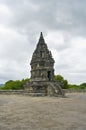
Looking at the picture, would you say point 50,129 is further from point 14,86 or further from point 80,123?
point 14,86

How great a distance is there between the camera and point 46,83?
127 ft

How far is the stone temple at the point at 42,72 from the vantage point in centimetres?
3847

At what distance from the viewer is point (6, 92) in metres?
42.9

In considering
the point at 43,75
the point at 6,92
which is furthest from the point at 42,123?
the point at 6,92

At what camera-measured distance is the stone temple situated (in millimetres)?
38469

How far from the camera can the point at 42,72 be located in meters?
40.2

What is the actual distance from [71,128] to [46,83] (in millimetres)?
28281

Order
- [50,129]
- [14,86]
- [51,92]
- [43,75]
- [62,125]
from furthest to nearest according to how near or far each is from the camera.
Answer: [14,86]
[43,75]
[51,92]
[62,125]
[50,129]

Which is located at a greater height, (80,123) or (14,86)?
(14,86)

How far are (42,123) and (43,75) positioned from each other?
93.3 feet

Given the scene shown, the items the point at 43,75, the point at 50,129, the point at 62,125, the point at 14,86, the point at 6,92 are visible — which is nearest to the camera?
the point at 50,129

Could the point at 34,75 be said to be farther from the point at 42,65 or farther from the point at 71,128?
the point at 71,128

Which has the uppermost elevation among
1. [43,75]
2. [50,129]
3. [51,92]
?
[43,75]

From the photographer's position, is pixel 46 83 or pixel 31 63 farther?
pixel 31 63
